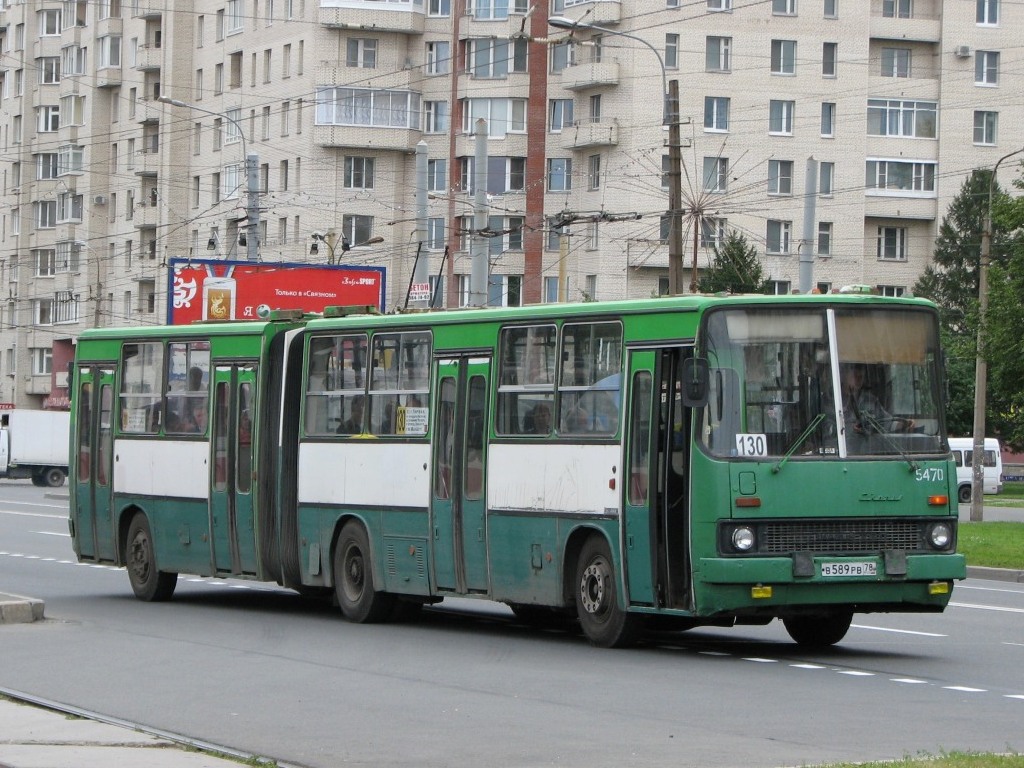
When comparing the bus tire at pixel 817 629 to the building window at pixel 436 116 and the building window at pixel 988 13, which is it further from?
the building window at pixel 988 13

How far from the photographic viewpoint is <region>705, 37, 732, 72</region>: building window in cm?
7475

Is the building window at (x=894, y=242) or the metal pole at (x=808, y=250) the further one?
the building window at (x=894, y=242)

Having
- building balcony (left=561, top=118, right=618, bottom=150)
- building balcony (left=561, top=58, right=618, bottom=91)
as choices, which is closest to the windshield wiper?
building balcony (left=561, top=118, right=618, bottom=150)

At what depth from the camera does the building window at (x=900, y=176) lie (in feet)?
257

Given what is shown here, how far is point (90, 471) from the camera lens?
896 inches

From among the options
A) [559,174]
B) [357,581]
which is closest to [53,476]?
[559,174]

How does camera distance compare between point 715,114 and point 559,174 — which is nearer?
point 715,114

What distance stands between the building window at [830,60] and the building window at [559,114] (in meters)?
9.52

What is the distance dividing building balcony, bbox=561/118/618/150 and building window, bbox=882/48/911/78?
1179 cm

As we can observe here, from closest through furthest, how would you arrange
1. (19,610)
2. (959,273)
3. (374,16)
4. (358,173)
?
(19,610), (374,16), (358,173), (959,273)

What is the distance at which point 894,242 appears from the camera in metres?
80.2

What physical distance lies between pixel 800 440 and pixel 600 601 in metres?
2.11

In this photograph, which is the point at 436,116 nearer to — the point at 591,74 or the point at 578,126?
the point at 578,126

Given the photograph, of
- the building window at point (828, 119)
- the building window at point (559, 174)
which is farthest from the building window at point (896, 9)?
the building window at point (559, 174)
